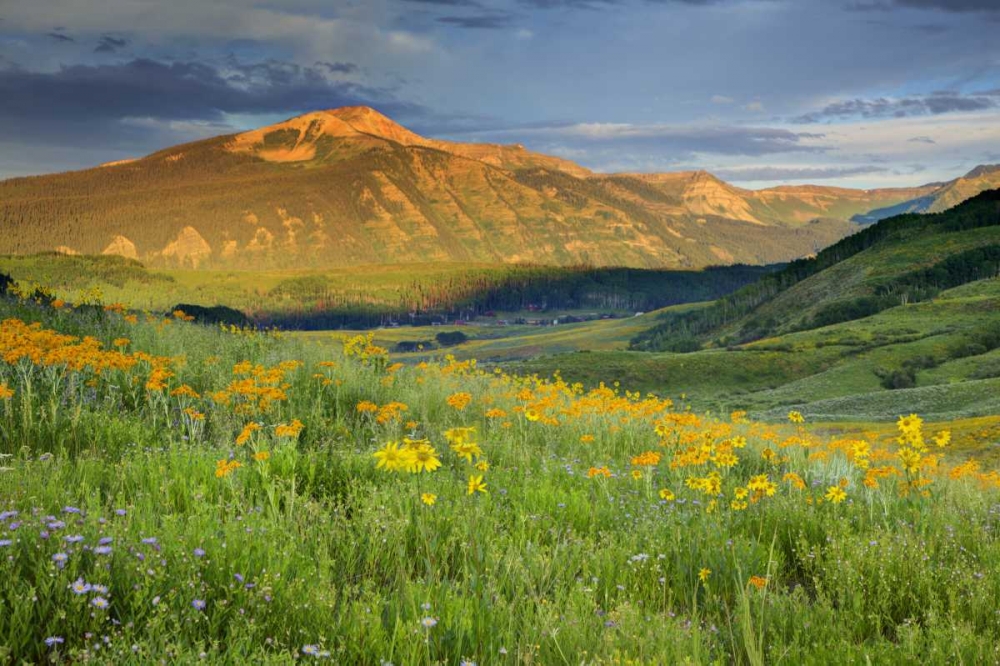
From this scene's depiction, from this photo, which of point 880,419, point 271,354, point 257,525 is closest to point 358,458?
point 257,525

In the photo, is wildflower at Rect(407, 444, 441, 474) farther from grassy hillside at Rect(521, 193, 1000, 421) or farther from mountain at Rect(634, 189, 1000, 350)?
mountain at Rect(634, 189, 1000, 350)

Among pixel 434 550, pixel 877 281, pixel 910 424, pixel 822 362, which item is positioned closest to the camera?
pixel 434 550

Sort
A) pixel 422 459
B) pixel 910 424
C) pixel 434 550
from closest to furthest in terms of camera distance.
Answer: pixel 422 459 → pixel 434 550 → pixel 910 424

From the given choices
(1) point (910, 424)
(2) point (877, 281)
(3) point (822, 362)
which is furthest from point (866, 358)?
(1) point (910, 424)

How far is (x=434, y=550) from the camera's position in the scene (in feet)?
16.4

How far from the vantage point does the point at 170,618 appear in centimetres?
342

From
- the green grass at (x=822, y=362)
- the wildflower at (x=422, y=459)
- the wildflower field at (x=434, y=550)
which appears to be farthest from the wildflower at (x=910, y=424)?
the green grass at (x=822, y=362)

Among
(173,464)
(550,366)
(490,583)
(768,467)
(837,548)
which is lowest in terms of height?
(550,366)

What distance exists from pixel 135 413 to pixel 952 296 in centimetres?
14406

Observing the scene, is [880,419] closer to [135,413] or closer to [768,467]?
[768,467]

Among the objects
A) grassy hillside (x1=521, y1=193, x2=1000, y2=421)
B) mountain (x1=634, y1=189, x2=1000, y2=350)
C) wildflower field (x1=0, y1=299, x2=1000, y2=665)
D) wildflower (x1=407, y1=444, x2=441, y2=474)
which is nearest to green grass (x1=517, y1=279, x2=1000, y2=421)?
Result: grassy hillside (x1=521, y1=193, x2=1000, y2=421)

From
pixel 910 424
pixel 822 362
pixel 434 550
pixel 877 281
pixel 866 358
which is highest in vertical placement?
pixel 910 424

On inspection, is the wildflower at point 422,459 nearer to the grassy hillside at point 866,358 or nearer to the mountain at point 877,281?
the grassy hillside at point 866,358

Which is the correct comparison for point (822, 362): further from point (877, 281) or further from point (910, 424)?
point (910, 424)
